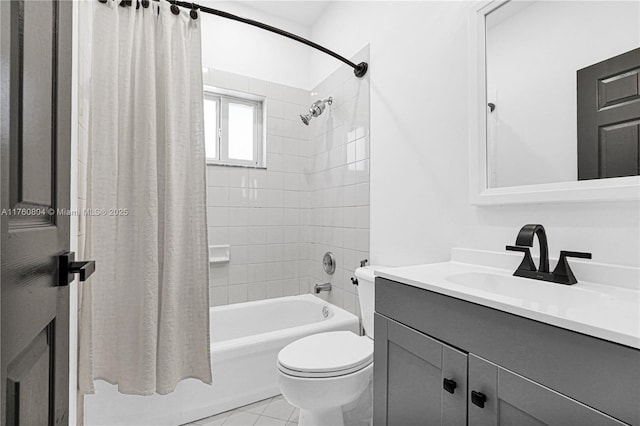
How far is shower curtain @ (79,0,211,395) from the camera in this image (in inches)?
53.1

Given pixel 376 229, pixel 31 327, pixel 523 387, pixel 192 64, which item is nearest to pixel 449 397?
pixel 523 387

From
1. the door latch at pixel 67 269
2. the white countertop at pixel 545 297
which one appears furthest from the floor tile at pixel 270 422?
the door latch at pixel 67 269

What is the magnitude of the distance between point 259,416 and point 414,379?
3.81 feet

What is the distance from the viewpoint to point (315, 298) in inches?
101

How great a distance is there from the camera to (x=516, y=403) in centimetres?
70

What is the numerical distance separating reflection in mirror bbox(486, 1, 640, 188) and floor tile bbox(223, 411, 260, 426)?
1631 mm

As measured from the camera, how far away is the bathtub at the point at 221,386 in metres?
1.54

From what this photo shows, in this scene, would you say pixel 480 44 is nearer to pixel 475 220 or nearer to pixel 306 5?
pixel 475 220

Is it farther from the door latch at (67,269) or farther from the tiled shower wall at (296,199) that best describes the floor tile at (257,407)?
the door latch at (67,269)

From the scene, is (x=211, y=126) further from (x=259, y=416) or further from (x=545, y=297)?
(x=545, y=297)

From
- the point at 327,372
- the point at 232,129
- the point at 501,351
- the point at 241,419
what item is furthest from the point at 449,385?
the point at 232,129

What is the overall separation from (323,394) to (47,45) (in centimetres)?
140

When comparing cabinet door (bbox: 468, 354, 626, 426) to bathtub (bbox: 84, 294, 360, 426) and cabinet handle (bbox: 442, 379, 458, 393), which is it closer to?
cabinet handle (bbox: 442, 379, 458, 393)

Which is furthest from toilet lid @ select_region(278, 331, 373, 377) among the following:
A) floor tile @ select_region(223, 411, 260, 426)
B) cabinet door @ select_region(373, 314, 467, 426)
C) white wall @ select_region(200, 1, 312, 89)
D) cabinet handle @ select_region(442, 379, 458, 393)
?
white wall @ select_region(200, 1, 312, 89)
